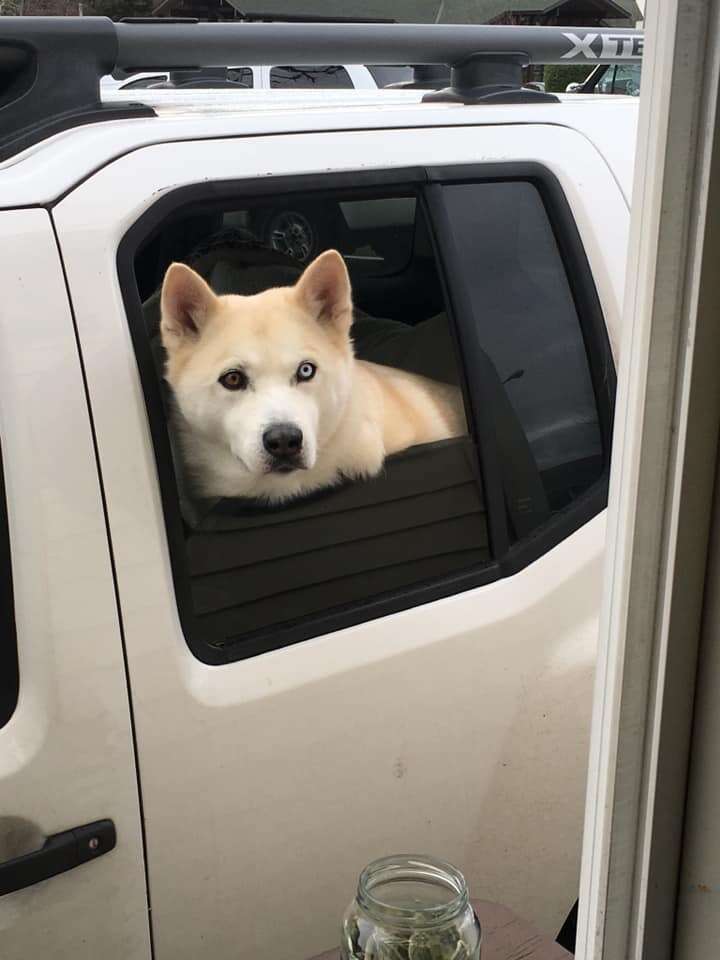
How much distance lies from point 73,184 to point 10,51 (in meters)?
0.34

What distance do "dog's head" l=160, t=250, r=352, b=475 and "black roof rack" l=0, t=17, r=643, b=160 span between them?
400mm

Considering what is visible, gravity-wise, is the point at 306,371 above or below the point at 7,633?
above

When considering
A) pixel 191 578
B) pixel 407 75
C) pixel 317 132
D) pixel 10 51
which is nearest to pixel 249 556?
pixel 191 578

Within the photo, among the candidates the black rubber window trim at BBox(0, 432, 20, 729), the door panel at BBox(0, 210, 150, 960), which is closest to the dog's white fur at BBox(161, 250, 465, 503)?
the door panel at BBox(0, 210, 150, 960)

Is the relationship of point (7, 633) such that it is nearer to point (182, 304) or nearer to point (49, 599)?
point (49, 599)

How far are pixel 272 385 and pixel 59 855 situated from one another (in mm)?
733

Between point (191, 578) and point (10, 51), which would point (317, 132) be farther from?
point (191, 578)

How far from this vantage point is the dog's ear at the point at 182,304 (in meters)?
1.57

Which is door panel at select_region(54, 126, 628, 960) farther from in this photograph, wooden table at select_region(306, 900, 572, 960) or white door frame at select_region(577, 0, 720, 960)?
white door frame at select_region(577, 0, 720, 960)

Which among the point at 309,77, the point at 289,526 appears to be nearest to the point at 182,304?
the point at 289,526

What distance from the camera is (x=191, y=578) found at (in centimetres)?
158

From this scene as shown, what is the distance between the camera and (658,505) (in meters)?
0.70

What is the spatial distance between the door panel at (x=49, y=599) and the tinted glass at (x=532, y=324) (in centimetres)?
72

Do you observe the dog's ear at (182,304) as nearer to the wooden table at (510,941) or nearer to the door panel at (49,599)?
the door panel at (49,599)
